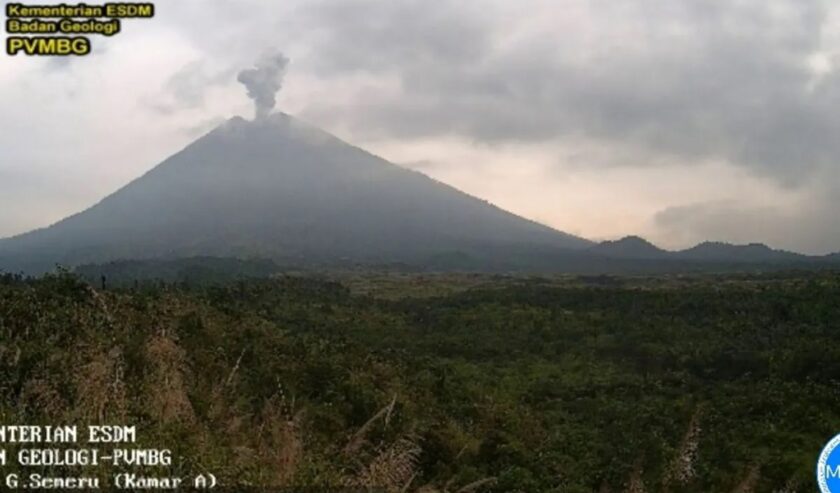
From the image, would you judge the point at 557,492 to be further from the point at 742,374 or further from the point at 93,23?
the point at 742,374

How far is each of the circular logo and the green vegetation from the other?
3.63 feet

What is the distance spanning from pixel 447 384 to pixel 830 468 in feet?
58.2

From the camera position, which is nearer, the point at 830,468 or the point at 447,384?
the point at 830,468

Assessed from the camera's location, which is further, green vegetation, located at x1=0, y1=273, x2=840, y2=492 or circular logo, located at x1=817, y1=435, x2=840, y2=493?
circular logo, located at x1=817, y1=435, x2=840, y2=493

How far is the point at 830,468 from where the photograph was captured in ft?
21.7

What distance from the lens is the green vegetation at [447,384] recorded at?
6.21m

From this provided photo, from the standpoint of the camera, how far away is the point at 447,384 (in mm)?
23906

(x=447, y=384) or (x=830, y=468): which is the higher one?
(x=830, y=468)

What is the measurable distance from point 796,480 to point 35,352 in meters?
16.4

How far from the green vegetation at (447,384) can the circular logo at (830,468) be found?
111 cm

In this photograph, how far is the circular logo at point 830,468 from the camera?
6.56 m

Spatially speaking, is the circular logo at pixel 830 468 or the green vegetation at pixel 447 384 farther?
the circular logo at pixel 830 468

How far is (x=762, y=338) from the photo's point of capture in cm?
3697

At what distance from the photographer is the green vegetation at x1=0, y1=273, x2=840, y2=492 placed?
245 inches
